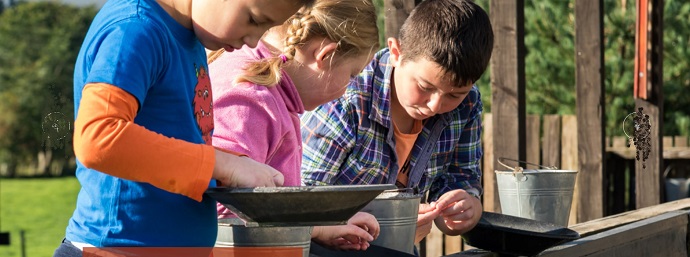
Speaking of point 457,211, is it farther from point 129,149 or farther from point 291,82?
point 129,149

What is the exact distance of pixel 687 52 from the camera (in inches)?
331

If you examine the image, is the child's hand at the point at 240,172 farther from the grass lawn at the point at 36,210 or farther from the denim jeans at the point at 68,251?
the grass lawn at the point at 36,210

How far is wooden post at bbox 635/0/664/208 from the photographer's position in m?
5.76

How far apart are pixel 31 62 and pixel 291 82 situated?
24554 mm

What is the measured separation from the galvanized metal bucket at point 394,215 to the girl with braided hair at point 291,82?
0.24 ft

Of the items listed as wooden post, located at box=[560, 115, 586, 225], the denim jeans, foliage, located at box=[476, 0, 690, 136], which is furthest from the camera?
foliage, located at box=[476, 0, 690, 136]

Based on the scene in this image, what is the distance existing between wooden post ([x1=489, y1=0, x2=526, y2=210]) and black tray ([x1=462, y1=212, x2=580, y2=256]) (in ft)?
4.72

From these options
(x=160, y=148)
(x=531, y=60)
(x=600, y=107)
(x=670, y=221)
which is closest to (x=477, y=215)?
(x=160, y=148)

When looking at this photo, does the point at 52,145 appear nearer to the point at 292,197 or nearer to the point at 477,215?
the point at 292,197

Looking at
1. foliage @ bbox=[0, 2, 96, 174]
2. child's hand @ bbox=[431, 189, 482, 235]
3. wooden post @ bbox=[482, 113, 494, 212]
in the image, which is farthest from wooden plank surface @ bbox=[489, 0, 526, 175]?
foliage @ bbox=[0, 2, 96, 174]

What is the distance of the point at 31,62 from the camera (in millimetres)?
25766

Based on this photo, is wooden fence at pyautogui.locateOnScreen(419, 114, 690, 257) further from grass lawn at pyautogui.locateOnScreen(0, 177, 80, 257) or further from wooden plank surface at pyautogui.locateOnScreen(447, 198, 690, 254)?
grass lawn at pyautogui.locateOnScreen(0, 177, 80, 257)

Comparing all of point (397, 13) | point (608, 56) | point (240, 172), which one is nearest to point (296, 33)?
point (240, 172)

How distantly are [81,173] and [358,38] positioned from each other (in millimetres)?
889
